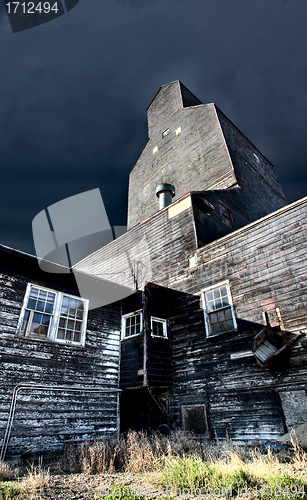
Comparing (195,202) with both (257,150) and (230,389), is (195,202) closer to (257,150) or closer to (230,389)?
(230,389)

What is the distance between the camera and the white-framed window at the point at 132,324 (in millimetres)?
10477

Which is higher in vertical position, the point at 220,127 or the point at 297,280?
the point at 220,127

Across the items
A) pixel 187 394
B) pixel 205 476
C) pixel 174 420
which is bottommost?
pixel 205 476

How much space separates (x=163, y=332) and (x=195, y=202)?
6.44 metres

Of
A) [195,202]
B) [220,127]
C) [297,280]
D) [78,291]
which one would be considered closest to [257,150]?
[220,127]

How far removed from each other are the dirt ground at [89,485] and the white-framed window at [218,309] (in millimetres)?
5161

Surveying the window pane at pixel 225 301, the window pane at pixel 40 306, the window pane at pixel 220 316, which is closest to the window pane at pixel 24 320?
the window pane at pixel 40 306

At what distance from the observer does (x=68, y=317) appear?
9.49m

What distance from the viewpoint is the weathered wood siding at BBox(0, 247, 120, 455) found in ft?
24.2

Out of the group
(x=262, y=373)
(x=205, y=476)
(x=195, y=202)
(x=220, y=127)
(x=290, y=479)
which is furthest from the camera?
(x=220, y=127)

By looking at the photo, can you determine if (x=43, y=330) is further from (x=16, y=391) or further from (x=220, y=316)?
(x=220, y=316)

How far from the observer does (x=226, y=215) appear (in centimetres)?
1518

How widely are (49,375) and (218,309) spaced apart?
19.5ft

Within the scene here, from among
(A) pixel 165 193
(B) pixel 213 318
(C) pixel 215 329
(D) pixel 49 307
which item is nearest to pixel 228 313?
(B) pixel 213 318
